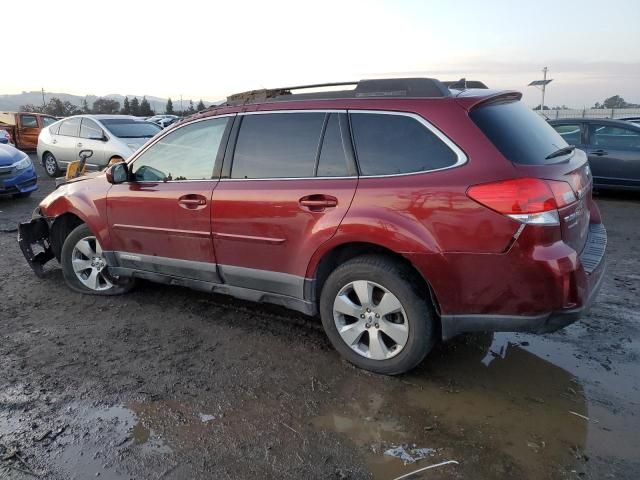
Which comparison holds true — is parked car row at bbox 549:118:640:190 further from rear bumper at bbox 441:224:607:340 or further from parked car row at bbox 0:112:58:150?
parked car row at bbox 0:112:58:150

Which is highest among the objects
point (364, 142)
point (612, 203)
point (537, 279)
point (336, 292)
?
point (364, 142)

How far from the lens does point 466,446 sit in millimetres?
2709

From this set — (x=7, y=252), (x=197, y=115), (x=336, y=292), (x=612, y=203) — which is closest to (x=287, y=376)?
(x=336, y=292)

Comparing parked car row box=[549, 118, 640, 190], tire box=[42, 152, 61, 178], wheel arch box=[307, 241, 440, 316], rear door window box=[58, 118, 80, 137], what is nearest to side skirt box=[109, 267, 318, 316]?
wheel arch box=[307, 241, 440, 316]

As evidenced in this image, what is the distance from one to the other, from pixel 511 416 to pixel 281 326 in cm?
190

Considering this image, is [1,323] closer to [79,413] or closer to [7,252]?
[79,413]

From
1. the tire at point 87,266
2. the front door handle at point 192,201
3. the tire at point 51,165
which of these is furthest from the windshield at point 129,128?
the front door handle at point 192,201

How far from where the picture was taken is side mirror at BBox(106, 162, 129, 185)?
4.38 meters

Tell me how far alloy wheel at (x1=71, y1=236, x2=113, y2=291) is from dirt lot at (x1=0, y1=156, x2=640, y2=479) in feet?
1.41

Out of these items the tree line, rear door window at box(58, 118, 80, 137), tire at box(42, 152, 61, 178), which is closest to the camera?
rear door window at box(58, 118, 80, 137)

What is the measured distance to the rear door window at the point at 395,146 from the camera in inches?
121

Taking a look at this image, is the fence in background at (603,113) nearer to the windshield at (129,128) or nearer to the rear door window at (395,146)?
the windshield at (129,128)

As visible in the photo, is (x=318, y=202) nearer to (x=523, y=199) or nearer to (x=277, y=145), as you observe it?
(x=277, y=145)

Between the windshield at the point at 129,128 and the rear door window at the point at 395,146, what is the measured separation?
9623 millimetres
